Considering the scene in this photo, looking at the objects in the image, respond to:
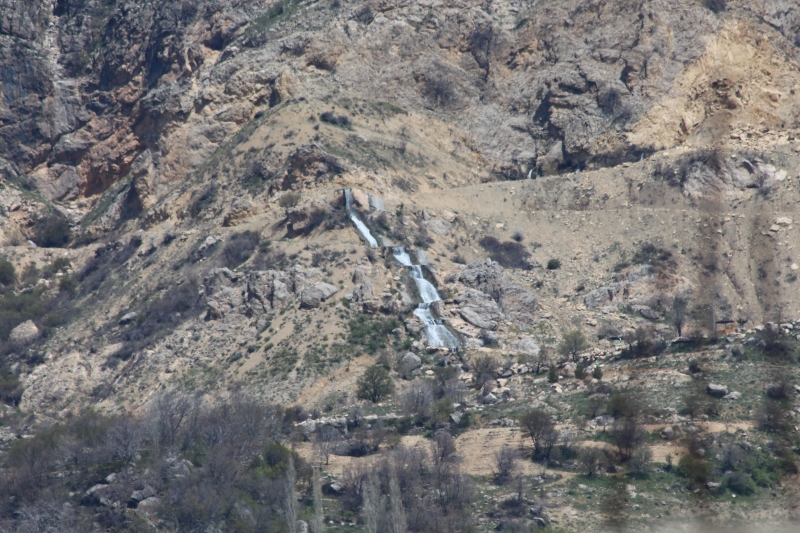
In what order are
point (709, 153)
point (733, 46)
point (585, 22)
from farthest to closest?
point (585, 22) < point (733, 46) < point (709, 153)

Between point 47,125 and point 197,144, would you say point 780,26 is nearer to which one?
point 197,144

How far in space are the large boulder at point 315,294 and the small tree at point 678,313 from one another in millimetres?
20570

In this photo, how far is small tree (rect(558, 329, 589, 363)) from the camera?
5212 cm

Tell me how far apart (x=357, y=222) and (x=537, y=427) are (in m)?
27.0

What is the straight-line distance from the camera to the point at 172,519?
1236 inches

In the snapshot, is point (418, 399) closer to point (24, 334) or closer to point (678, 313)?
point (678, 313)

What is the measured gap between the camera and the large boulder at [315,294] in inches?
2235

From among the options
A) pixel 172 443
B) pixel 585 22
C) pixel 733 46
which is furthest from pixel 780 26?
pixel 172 443

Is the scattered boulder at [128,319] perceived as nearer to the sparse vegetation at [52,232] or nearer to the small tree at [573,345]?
the sparse vegetation at [52,232]

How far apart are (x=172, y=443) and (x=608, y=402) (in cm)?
1877

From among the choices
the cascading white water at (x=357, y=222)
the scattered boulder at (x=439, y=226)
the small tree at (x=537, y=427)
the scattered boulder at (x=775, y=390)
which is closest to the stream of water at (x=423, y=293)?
the cascading white water at (x=357, y=222)

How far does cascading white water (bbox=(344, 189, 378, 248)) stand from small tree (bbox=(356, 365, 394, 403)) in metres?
13.4

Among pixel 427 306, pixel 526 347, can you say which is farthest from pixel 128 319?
pixel 526 347

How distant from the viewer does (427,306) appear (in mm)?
57719
